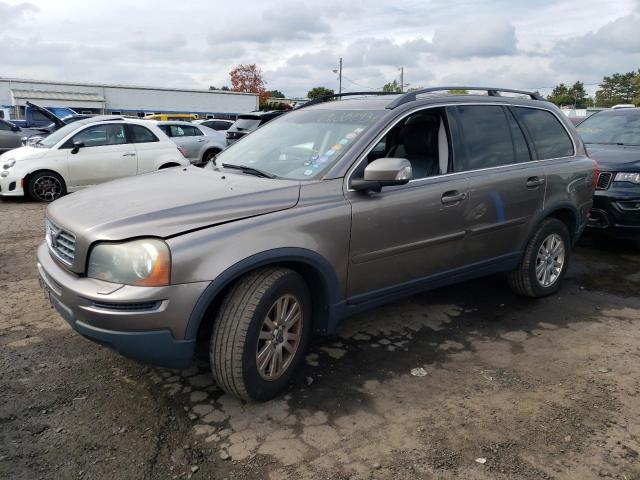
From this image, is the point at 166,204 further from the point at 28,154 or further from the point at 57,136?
the point at 57,136

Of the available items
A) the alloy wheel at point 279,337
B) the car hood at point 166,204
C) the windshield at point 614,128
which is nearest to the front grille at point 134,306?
the car hood at point 166,204

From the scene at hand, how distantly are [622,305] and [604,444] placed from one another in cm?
247

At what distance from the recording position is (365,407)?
117 inches

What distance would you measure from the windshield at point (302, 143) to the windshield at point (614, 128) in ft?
16.8

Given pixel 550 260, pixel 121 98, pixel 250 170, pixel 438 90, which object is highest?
pixel 121 98

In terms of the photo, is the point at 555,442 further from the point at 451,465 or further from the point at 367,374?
the point at 367,374

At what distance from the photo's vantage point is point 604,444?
8.75 ft

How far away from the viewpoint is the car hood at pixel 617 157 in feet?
20.2

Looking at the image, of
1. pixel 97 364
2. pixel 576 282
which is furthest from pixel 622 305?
pixel 97 364

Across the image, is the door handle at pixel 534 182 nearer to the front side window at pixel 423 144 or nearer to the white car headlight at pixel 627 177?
the front side window at pixel 423 144

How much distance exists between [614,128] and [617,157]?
1.28 metres

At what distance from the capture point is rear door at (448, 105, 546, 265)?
388cm

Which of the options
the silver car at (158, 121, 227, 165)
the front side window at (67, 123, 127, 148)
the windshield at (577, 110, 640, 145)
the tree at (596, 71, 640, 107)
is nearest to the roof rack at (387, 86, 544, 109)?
the windshield at (577, 110, 640, 145)

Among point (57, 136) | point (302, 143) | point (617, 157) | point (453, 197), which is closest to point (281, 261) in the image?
point (302, 143)
